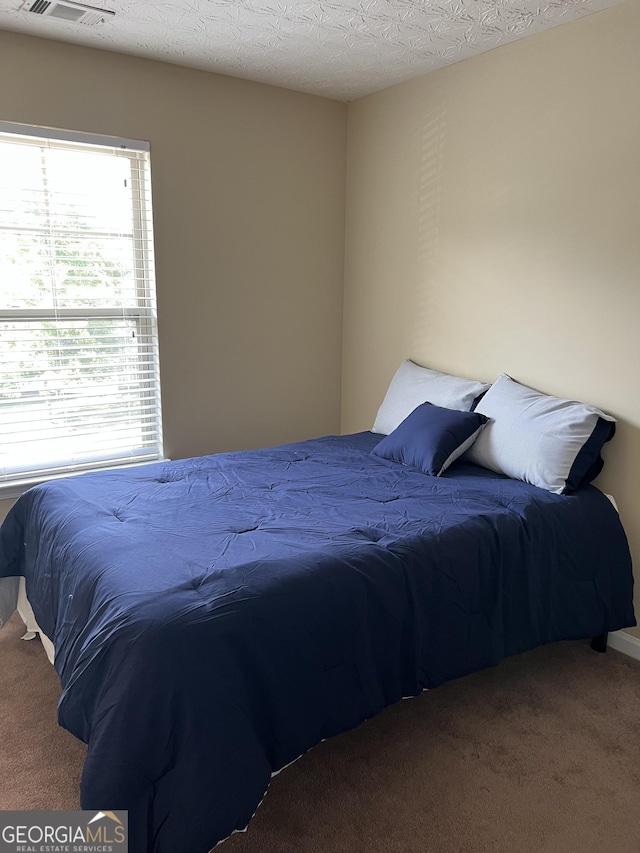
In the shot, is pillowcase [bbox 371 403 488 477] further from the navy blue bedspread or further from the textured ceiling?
the textured ceiling

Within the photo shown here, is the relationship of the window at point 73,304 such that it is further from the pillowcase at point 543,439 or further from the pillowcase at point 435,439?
the pillowcase at point 543,439

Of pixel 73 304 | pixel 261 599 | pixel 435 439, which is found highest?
pixel 73 304

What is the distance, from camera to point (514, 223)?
9.80 feet

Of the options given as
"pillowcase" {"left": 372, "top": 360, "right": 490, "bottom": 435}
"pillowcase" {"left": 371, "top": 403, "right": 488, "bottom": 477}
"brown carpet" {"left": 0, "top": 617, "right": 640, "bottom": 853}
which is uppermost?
"pillowcase" {"left": 372, "top": 360, "right": 490, "bottom": 435}

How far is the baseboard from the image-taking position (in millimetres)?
2633

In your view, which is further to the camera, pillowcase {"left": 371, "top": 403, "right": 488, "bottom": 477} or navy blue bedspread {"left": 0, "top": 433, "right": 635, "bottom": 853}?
pillowcase {"left": 371, "top": 403, "right": 488, "bottom": 477}

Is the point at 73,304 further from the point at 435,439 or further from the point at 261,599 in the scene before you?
the point at 261,599

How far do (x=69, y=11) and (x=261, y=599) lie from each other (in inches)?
91.5

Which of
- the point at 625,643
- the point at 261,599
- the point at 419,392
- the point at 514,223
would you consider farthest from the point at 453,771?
the point at 514,223

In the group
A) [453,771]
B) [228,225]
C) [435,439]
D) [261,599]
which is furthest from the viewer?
[228,225]

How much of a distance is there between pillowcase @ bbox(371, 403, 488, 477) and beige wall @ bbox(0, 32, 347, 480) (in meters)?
1.05

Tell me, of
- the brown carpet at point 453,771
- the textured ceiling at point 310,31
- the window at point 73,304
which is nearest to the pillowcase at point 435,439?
the brown carpet at point 453,771

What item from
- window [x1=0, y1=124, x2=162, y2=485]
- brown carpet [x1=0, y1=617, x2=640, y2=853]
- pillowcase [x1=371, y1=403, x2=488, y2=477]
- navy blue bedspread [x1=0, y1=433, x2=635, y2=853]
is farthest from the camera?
window [x1=0, y1=124, x2=162, y2=485]

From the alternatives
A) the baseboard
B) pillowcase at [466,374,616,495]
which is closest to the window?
pillowcase at [466,374,616,495]
